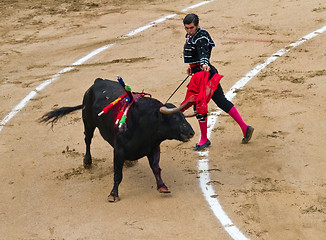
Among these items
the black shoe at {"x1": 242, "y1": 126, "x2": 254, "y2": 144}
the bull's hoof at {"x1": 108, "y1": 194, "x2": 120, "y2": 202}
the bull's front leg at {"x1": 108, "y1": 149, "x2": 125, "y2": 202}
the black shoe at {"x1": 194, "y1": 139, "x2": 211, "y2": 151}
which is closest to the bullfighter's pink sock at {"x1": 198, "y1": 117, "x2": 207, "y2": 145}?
the black shoe at {"x1": 194, "y1": 139, "x2": 211, "y2": 151}

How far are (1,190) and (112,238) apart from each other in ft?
6.20

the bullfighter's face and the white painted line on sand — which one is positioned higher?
the bullfighter's face

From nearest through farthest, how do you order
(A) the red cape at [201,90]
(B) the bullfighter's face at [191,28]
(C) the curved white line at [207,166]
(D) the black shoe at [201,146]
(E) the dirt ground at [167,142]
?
(C) the curved white line at [207,166]
(E) the dirt ground at [167,142]
(A) the red cape at [201,90]
(B) the bullfighter's face at [191,28]
(D) the black shoe at [201,146]

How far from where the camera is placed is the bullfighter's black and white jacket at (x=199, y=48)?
22.7ft

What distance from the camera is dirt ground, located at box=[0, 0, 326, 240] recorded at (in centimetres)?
595

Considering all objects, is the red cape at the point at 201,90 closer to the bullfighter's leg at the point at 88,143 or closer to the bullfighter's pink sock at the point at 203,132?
the bullfighter's pink sock at the point at 203,132

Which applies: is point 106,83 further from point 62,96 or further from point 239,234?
point 62,96

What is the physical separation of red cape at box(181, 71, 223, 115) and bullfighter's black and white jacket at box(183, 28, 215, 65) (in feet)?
0.59

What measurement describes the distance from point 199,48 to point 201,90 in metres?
0.52

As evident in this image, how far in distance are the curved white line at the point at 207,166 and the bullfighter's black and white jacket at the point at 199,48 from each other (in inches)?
46.3

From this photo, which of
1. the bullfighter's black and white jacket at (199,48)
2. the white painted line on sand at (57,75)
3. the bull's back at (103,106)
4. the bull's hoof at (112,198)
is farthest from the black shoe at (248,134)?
the white painted line on sand at (57,75)

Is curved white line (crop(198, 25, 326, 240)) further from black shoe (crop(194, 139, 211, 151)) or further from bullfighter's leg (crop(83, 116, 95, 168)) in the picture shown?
bullfighter's leg (crop(83, 116, 95, 168))

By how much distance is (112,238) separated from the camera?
5.68m

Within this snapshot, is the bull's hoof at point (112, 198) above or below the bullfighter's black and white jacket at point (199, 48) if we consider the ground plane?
below
